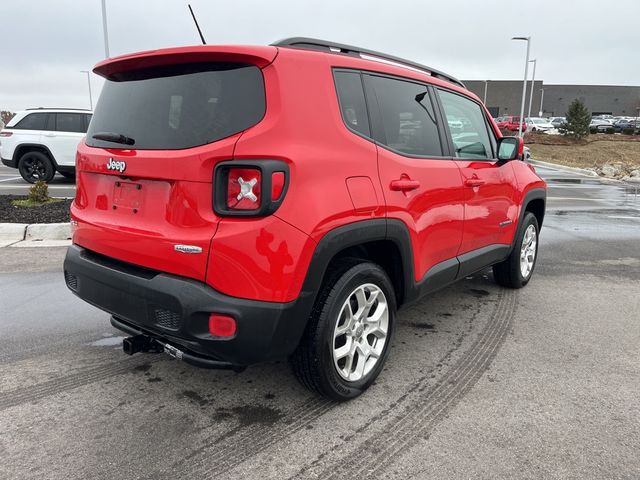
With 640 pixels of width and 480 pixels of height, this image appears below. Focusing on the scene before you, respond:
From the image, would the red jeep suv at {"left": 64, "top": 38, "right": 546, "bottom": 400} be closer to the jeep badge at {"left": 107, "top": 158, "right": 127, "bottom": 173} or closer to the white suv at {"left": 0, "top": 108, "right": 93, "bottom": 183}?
the jeep badge at {"left": 107, "top": 158, "right": 127, "bottom": 173}

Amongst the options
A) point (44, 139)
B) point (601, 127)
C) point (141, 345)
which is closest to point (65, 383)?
point (141, 345)

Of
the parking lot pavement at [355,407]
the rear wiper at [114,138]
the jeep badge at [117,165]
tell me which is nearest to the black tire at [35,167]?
the parking lot pavement at [355,407]

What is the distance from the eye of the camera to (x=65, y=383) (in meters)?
3.07

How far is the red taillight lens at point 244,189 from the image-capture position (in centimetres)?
228

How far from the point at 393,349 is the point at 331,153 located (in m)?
1.69

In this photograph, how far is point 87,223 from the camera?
289 centimetres

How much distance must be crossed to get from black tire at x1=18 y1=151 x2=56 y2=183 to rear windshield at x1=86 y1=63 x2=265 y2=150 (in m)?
10.8

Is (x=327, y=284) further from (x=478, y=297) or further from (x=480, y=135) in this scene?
(x=478, y=297)

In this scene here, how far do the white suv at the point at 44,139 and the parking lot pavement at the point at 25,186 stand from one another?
41cm

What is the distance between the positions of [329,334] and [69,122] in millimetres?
11770

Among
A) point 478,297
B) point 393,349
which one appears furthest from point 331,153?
point 478,297

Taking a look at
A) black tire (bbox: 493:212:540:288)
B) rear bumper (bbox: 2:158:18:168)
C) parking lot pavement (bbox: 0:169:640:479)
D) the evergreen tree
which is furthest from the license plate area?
the evergreen tree

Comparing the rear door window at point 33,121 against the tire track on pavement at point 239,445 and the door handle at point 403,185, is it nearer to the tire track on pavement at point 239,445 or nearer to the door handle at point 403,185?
the door handle at point 403,185

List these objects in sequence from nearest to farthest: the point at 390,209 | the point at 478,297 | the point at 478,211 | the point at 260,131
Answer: the point at 260,131 < the point at 390,209 < the point at 478,211 < the point at 478,297
